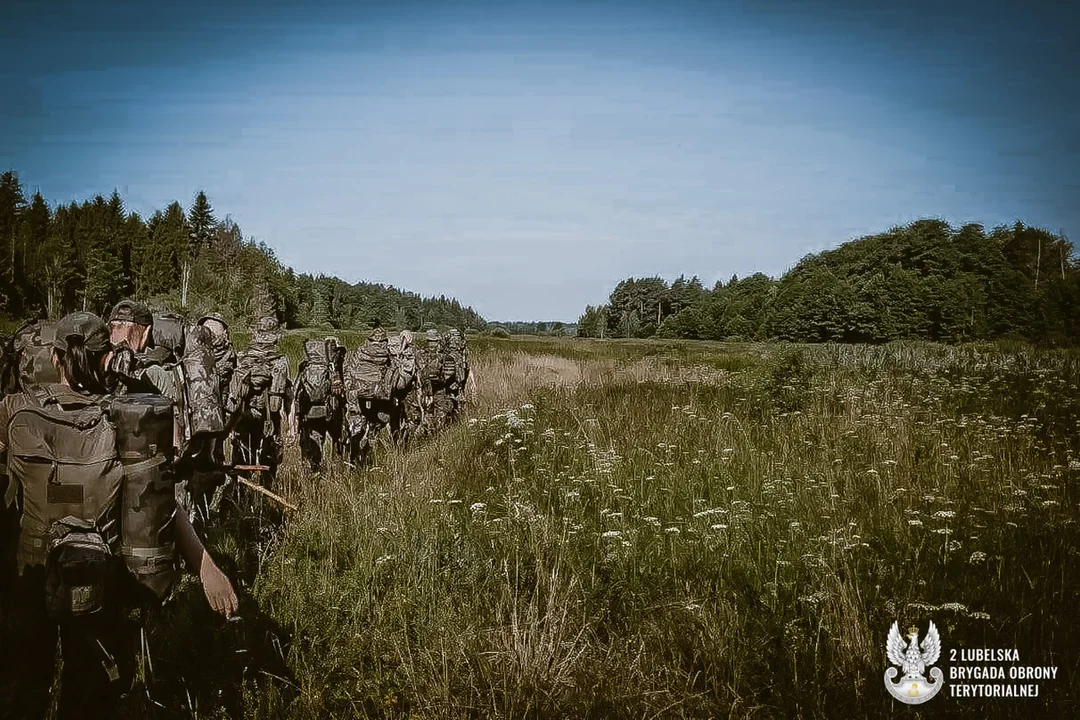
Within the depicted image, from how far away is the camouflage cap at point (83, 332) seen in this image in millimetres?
2232

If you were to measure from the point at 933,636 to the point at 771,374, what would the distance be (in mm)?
8340

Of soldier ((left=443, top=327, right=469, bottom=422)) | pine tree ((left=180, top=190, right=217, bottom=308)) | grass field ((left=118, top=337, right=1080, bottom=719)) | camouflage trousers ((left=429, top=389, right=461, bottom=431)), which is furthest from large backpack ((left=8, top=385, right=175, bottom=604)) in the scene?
pine tree ((left=180, top=190, right=217, bottom=308))

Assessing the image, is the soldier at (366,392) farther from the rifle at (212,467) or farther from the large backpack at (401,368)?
the rifle at (212,467)

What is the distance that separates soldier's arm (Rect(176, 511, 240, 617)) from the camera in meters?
2.15

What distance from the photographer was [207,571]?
7.13 feet

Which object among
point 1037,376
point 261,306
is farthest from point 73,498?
point 1037,376

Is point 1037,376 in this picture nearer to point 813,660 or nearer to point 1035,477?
point 1035,477

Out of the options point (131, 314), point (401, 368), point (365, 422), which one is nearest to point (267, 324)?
point (365, 422)

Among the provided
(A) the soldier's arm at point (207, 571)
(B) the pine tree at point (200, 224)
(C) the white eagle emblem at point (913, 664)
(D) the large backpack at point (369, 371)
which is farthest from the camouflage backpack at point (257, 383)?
(B) the pine tree at point (200, 224)

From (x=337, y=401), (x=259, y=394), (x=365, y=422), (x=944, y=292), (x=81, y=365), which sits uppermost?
(x=944, y=292)

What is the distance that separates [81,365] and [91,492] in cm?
59

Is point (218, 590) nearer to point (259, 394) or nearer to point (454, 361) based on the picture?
point (259, 394)

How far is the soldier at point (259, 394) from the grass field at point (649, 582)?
4.03ft

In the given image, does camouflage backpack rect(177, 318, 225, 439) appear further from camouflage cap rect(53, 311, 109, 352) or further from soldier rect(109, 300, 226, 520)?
camouflage cap rect(53, 311, 109, 352)
